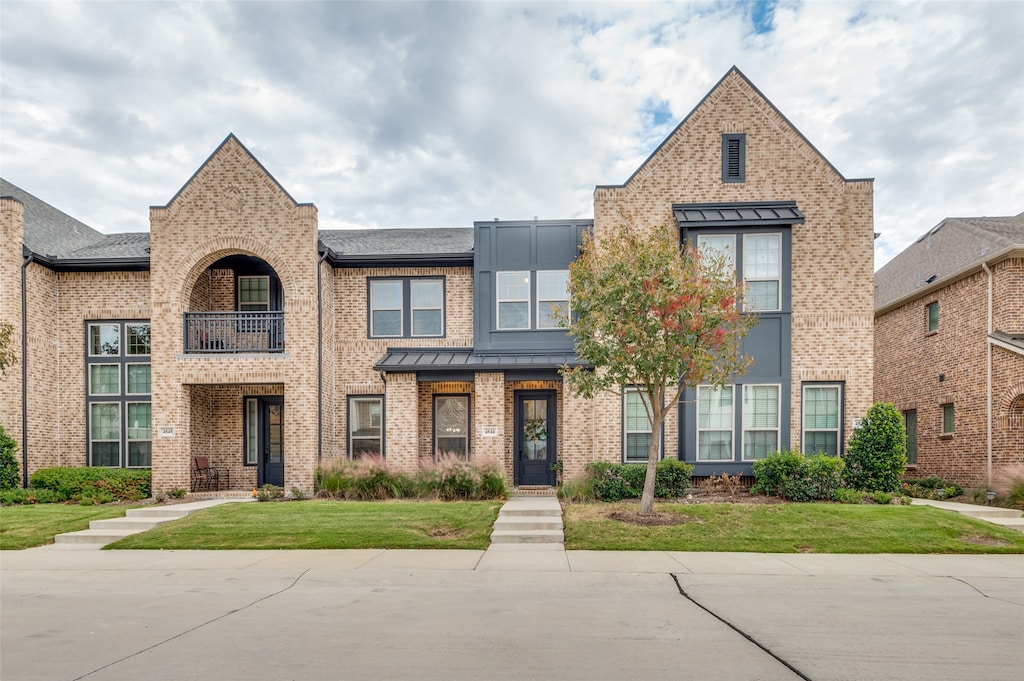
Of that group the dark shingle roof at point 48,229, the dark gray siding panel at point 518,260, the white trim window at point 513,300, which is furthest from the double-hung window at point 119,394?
the white trim window at point 513,300

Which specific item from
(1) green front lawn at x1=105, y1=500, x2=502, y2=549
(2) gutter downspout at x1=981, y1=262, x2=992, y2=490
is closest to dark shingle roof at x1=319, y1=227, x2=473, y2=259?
(1) green front lawn at x1=105, y1=500, x2=502, y2=549

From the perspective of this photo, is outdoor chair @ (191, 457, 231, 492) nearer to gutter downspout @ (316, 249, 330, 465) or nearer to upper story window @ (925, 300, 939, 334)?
gutter downspout @ (316, 249, 330, 465)

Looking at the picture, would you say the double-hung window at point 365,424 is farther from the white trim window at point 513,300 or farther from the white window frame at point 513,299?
the white trim window at point 513,300

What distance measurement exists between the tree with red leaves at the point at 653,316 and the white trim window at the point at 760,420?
4.12 m

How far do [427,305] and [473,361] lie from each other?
7.97 ft

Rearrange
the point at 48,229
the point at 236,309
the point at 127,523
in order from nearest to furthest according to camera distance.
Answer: the point at 127,523 < the point at 236,309 < the point at 48,229

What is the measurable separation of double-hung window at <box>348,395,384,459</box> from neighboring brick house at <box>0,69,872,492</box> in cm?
8

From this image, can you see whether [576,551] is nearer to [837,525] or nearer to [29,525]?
[837,525]

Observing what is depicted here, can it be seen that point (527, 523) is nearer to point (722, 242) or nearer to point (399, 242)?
point (722, 242)

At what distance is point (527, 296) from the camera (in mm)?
15781

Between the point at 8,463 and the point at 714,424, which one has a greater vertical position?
the point at 714,424

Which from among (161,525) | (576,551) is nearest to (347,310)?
(161,525)

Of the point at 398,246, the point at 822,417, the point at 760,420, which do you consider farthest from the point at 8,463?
the point at 822,417

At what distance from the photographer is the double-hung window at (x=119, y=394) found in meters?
16.0
